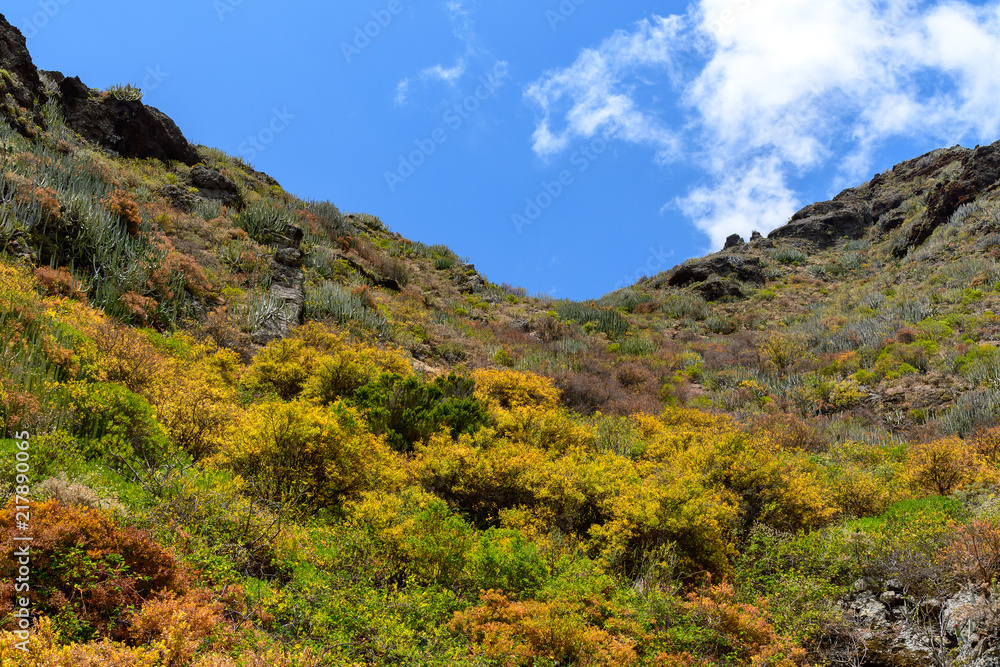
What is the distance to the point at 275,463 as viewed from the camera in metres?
5.67

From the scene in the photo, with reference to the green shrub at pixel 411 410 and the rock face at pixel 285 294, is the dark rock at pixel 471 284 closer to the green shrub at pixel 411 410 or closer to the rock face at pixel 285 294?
the rock face at pixel 285 294

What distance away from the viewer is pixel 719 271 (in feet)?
102

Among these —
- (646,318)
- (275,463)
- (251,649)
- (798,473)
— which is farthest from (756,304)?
(251,649)

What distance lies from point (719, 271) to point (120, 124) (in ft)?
98.8

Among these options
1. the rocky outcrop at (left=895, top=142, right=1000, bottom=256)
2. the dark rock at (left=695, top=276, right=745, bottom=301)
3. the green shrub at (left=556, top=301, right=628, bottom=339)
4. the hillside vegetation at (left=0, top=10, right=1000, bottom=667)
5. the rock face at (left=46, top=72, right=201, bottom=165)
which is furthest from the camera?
the dark rock at (left=695, top=276, right=745, bottom=301)

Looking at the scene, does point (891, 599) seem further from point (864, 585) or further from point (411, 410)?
point (411, 410)

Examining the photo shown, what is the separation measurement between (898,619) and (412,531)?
425cm

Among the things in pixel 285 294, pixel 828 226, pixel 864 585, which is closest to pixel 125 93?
pixel 285 294

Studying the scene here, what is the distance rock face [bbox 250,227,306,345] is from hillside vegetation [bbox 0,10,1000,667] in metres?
0.09

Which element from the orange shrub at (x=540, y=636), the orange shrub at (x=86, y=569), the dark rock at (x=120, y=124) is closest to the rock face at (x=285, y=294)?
the dark rock at (x=120, y=124)

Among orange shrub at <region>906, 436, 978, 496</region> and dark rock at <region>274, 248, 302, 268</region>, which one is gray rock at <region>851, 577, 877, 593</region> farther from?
dark rock at <region>274, 248, 302, 268</region>

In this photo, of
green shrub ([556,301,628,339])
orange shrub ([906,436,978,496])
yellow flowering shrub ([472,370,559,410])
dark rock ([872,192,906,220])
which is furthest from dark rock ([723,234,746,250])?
orange shrub ([906,436,978,496])

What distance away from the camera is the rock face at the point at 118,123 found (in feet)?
59.6

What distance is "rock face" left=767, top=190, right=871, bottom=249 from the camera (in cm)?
3716
